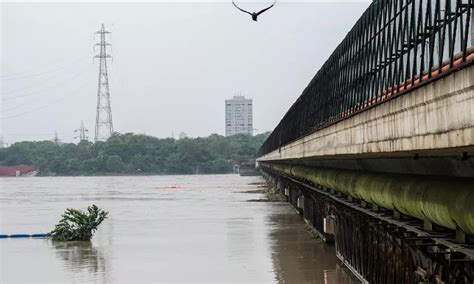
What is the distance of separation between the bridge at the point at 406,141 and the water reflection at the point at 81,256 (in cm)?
965

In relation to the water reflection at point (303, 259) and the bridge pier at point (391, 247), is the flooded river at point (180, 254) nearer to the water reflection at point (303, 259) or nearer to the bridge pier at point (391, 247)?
the water reflection at point (303, 259)

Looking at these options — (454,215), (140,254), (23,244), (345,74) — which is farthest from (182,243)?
(454,215)

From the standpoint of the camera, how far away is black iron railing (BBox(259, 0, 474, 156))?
10891 millimetres

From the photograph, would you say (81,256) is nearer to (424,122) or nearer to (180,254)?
(180,254)

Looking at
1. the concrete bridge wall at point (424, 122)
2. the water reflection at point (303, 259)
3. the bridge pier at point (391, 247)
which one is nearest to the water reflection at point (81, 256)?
the water reflection at point (303, 259)

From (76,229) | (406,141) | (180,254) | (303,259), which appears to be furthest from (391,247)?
(76,229)

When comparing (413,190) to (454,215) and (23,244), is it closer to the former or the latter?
(454,215)

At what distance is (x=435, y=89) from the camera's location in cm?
A: 1017

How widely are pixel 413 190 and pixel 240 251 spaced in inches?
801

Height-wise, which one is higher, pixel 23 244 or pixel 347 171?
pixel 347 171

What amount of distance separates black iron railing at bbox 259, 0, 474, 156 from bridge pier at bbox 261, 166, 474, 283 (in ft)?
8.77

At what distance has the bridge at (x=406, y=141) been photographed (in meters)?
10.3

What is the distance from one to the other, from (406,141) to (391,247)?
7099mm

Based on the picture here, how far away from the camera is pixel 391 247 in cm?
1856
